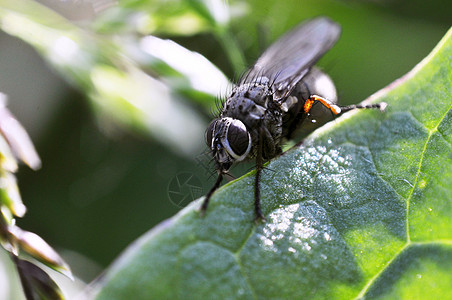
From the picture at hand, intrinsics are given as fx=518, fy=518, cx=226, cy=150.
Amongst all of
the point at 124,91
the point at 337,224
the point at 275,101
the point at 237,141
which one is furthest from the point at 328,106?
the point at 124,91

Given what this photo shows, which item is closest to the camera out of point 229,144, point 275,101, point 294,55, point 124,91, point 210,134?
point 229,144

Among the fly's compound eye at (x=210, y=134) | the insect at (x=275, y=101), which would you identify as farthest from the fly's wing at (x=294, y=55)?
the fly's compound eye at (x=210, y=134)

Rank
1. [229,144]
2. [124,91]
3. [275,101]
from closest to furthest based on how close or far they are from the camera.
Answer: [229,144]
[275,101]
[124,91]

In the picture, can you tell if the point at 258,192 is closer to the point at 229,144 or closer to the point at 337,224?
the point at 337,224

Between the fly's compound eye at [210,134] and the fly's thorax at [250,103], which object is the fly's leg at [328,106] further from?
the fly's compound eye at [210,134]

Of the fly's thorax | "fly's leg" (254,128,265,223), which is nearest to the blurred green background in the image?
the fly's thorax

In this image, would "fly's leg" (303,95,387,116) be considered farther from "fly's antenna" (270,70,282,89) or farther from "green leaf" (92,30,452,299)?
"green leaf" (92,30,452,299)

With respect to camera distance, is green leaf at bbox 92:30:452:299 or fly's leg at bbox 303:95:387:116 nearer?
green leaf at bbox 92:30:452:299
